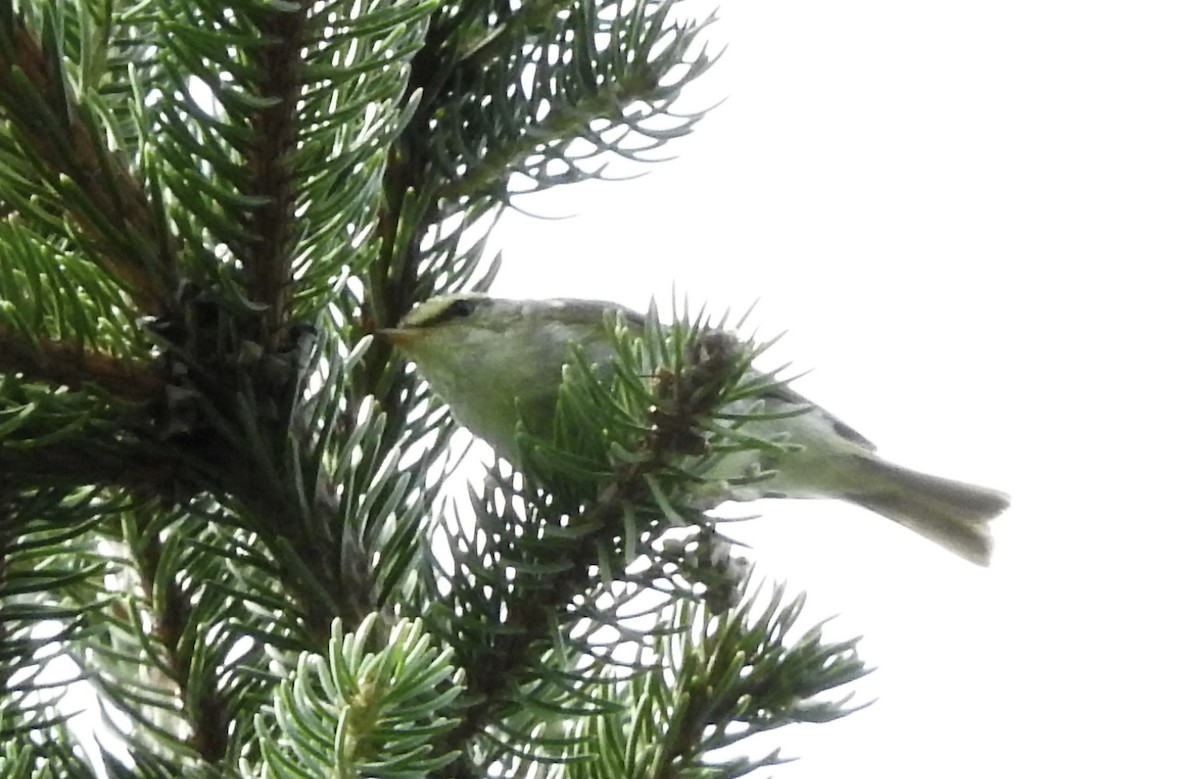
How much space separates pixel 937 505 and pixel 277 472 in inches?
40.7

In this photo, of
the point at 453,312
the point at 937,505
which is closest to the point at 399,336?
the point at 453,312

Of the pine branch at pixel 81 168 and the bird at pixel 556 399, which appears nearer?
the pine branch at pixel 81 168

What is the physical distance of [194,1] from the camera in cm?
48

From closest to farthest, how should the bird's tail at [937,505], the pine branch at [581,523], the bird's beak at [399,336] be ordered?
1. the pine branch at [581,523]
2. the bird's beak at [399,336]
3. the bird's tail at [937,505]

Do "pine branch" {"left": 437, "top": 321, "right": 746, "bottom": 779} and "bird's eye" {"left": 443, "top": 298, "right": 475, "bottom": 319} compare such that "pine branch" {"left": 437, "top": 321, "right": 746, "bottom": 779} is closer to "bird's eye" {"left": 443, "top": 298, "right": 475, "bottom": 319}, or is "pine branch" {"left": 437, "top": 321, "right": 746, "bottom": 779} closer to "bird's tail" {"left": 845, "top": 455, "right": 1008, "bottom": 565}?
"bird's eye" {"left": 443, "top": 298, "right": 475, "bottom": 319}

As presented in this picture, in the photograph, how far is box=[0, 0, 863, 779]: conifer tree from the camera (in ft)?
1.59

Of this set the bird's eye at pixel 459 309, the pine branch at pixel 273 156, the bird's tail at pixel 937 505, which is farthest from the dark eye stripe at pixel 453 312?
the bird's tail at pixel 937 505

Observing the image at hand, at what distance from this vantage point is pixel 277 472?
1.80 feet

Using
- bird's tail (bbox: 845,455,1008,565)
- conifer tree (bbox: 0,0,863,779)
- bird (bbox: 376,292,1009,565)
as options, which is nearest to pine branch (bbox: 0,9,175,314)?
conifer tree (bbox: 0,0,863,779)

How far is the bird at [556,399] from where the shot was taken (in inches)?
27.6

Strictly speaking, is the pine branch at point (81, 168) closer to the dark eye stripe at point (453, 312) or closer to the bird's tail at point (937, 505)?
the dark eye stripe at point (453, 312)

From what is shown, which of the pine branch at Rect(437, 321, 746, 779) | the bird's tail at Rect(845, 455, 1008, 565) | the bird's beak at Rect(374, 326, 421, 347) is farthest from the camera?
the bird's tail at Rect(845, 455, 1008, 565)

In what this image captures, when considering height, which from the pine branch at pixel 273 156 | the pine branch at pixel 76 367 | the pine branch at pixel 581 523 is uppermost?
the pine branch at pixel 273 156

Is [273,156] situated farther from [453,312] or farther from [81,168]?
[453,312]
